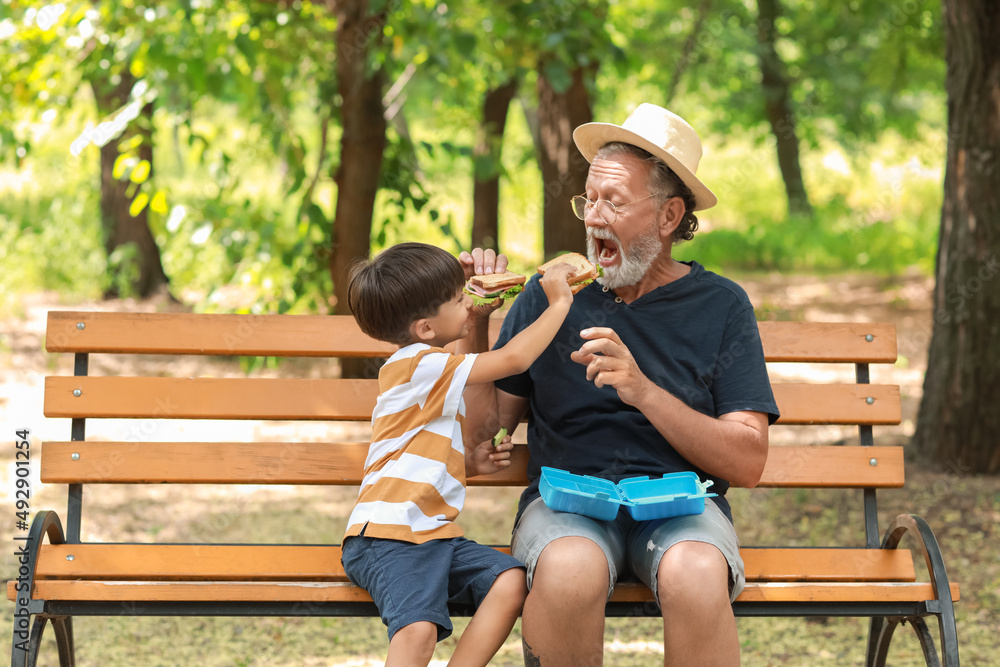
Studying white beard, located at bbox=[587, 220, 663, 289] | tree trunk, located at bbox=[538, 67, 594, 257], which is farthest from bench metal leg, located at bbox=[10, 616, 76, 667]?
tree trunk, located at bbox=[538, 67, 594, 257]

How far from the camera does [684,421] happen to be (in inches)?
88.6

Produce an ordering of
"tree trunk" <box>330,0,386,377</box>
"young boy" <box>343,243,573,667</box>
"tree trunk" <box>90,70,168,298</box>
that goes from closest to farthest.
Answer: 1. "young boy" <box>343,243,573,667</box>
2. "tree trunk" <box>330,0,386,377</box>
3. "tree trunk" <box>90,70,168,298</box>

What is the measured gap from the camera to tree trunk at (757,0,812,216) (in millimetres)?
16281

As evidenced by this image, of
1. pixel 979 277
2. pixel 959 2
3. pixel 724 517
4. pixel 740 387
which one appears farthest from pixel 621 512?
pixel 959 2

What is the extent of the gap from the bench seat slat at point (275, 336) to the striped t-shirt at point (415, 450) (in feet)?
1.66

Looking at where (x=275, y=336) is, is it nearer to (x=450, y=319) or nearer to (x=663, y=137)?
(x=450, y=319)

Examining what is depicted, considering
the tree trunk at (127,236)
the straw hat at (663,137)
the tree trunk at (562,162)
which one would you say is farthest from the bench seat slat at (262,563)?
the tree trunk at (127,236)

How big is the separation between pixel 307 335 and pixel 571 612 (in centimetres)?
119

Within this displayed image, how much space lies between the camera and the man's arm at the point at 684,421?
2.17 m

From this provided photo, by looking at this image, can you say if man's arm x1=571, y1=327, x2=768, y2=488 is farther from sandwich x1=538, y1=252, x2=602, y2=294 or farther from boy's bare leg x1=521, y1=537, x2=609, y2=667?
boy's bare leg x1=521, y1=537, x2=609, y2=667

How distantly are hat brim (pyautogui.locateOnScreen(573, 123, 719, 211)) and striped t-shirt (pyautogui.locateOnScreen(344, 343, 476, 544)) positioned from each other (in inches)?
28.8

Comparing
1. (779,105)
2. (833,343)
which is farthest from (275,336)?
(779,105)

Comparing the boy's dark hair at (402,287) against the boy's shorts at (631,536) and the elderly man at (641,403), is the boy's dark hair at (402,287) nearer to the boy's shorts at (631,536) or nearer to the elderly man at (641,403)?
the elderly man at (641,403)

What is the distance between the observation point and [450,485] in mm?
2271
